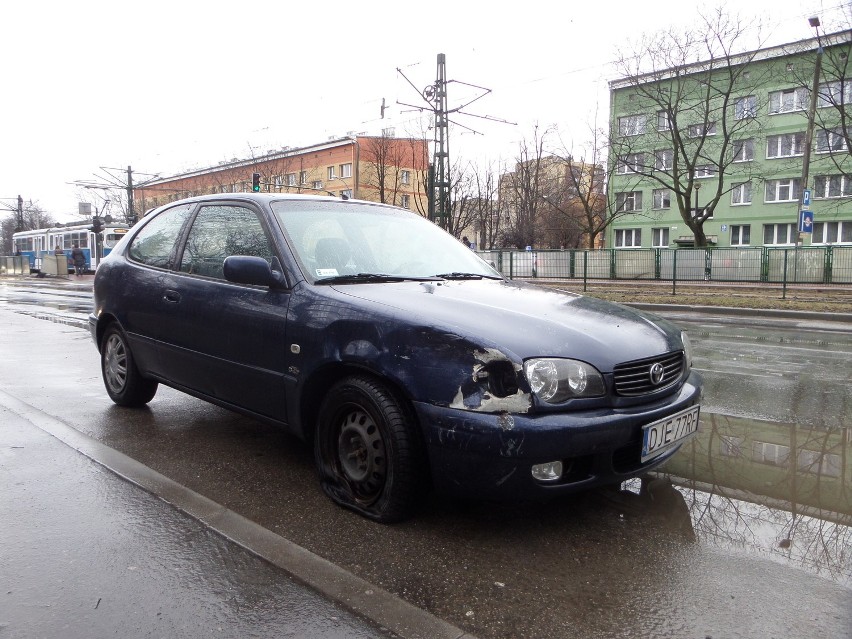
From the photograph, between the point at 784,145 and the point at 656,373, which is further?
the point at 784,145

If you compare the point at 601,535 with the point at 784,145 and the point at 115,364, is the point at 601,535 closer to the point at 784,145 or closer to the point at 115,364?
the point at 115,364

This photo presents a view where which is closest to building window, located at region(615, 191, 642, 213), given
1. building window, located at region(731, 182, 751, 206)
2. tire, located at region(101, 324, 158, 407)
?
building window, located at region(731, 182, 751, 206)

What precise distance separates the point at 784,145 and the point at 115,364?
155ft

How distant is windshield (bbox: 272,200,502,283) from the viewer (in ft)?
12.0

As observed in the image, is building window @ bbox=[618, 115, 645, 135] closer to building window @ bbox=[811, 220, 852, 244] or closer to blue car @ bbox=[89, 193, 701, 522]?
building window @ bbox=[811, 220, 852, 244]

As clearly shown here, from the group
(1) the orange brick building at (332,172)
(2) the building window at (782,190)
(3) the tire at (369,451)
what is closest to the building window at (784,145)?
(2) the building window at (782,190)

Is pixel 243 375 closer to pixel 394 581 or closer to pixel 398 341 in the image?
pixel 398 341

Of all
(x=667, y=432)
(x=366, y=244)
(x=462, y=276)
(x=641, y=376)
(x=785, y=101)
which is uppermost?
(x=785, y=101)

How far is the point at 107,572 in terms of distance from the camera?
2602 mm

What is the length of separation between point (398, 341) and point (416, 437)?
0.44 metres

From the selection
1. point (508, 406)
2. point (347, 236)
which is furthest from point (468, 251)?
point (508, 406)

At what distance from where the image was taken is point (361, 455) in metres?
3.12

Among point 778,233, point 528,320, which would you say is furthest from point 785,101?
point 528,320

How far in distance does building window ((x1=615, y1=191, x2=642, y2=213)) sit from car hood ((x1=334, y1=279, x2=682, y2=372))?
4593 cm
